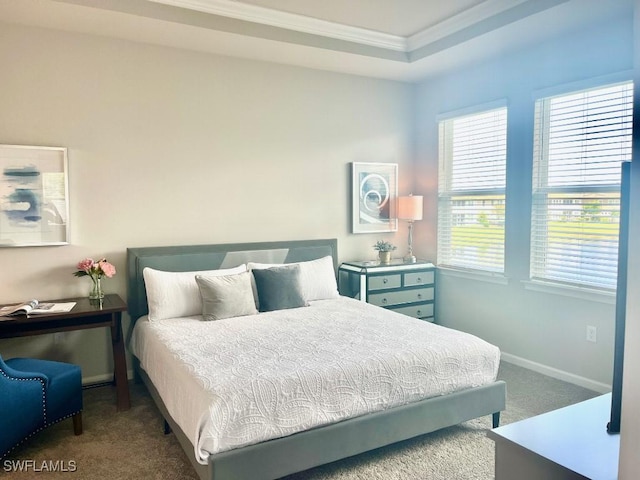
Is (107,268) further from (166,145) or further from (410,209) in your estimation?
(410,209)

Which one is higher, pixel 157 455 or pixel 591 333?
pixel 591 333

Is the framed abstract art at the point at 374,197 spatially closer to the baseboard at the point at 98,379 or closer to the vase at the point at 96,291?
the vase at the point at 96,291

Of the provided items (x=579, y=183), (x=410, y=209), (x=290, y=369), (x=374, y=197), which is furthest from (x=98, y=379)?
(x=579, y=183)

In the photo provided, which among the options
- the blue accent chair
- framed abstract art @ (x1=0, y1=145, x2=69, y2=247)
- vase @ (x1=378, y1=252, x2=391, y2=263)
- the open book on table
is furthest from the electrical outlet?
framed abstract art @ (x1=0, y1=145, x2=69, y2=247)

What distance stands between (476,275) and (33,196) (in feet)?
12.6

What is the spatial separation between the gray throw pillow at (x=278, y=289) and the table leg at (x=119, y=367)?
41.5 inches

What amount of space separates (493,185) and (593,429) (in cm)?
337

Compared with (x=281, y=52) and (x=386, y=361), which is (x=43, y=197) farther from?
(x=386, y=361)

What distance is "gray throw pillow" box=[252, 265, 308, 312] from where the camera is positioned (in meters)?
3.85

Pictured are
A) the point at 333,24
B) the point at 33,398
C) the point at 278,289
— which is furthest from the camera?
the point at 333,24

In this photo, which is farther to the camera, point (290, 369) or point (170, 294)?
point (170, 294)

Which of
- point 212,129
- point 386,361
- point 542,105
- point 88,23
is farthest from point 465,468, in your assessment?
point 88,23

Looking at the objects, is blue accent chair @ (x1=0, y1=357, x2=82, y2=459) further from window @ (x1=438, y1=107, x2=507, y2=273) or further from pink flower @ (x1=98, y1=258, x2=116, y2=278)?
window @ (x1=438, y1=107, x2=507, y2=273)

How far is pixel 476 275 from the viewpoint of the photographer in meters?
4.65
